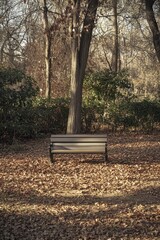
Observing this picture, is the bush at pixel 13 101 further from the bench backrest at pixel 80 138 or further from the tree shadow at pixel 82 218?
the tree shadow at pixel 82 218

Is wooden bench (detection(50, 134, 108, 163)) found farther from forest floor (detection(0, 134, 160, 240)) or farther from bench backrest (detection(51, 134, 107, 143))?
forest floor (detection(0, 134, 160, 240))

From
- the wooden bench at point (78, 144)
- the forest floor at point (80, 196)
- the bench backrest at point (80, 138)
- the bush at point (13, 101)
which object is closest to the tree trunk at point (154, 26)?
the forest floor at point (80, 196)

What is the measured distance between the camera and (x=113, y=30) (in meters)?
22.5

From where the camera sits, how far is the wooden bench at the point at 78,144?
8758 mm

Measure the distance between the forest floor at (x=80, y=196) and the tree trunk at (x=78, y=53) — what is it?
1.87 meters

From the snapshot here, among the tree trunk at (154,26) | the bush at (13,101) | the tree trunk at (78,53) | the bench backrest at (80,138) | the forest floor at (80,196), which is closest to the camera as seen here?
the forest floor at (80,196)

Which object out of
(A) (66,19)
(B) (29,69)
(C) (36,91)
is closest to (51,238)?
(A) (66,19)

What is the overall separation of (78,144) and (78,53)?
3.79 meters

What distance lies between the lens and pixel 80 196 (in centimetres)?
673

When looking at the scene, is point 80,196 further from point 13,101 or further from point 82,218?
point 13,101

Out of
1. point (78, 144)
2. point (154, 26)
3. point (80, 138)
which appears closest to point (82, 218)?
point (78, 144)

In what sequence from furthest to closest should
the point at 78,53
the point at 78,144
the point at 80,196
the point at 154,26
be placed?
the point at 154,26
the point at 78,53
the point at 78,144
the point at 80,196

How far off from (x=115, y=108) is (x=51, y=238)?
1029 centimetres

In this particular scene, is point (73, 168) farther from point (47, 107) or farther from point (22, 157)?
point (47, 107)
